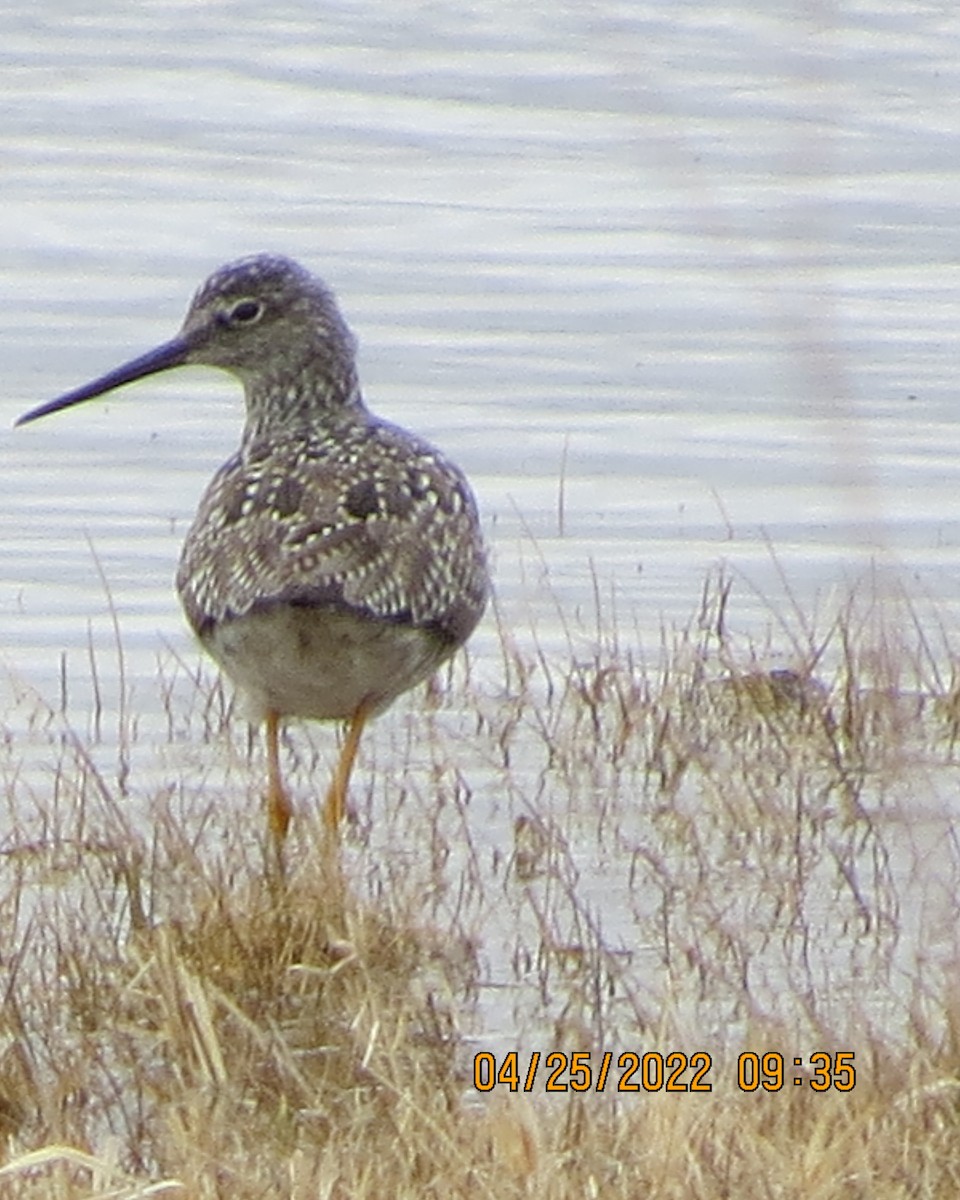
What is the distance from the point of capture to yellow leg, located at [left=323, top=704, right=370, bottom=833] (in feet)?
24.5

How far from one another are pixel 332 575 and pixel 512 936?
908 millimetres

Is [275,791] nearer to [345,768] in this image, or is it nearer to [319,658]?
[345,768]

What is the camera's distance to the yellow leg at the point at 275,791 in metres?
7.28

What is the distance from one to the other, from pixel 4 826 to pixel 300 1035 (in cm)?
166

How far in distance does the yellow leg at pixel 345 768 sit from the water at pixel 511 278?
3.93 ft

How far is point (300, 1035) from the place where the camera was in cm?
620

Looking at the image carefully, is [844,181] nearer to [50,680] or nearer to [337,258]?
[337,258]

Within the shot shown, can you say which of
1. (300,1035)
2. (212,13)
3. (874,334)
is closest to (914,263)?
(874,334)

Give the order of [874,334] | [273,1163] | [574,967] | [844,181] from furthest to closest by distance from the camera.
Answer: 1. [844,181]
2. [874,334]
3. [574,967]
4. [273,1163]

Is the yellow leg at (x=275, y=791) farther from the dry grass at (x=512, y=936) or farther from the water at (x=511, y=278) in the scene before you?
the water at (x=511, y=278)
